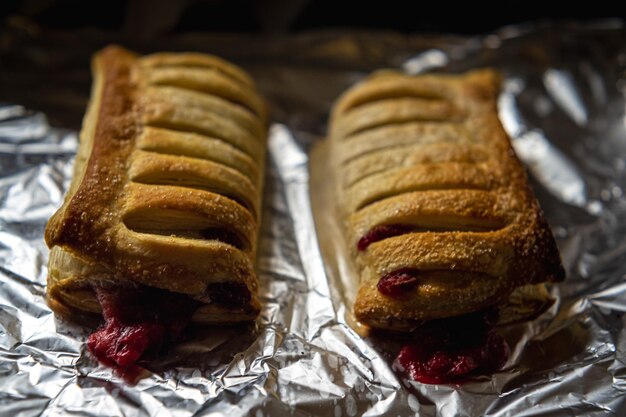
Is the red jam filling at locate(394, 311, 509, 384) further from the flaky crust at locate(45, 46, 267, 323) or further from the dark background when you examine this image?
the dark background

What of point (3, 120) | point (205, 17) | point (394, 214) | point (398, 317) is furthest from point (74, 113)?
point (398, 317)

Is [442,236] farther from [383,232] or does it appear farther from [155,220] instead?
[155,220]

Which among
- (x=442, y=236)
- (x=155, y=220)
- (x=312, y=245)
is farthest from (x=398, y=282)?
(x=155, y=220)

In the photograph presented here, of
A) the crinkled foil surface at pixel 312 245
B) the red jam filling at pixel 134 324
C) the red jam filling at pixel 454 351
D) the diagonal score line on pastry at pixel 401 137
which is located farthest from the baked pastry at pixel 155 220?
the red jam filling at pixel 454 351

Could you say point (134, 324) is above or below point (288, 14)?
below

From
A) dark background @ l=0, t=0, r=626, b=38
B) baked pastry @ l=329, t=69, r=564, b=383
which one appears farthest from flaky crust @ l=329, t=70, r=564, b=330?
dark background @ l=0, t=0, r=626, b=38

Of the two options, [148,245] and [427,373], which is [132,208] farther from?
[427,373]

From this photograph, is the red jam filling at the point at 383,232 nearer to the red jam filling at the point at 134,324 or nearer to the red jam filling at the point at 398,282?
the red jam filling at the point at 398,282
